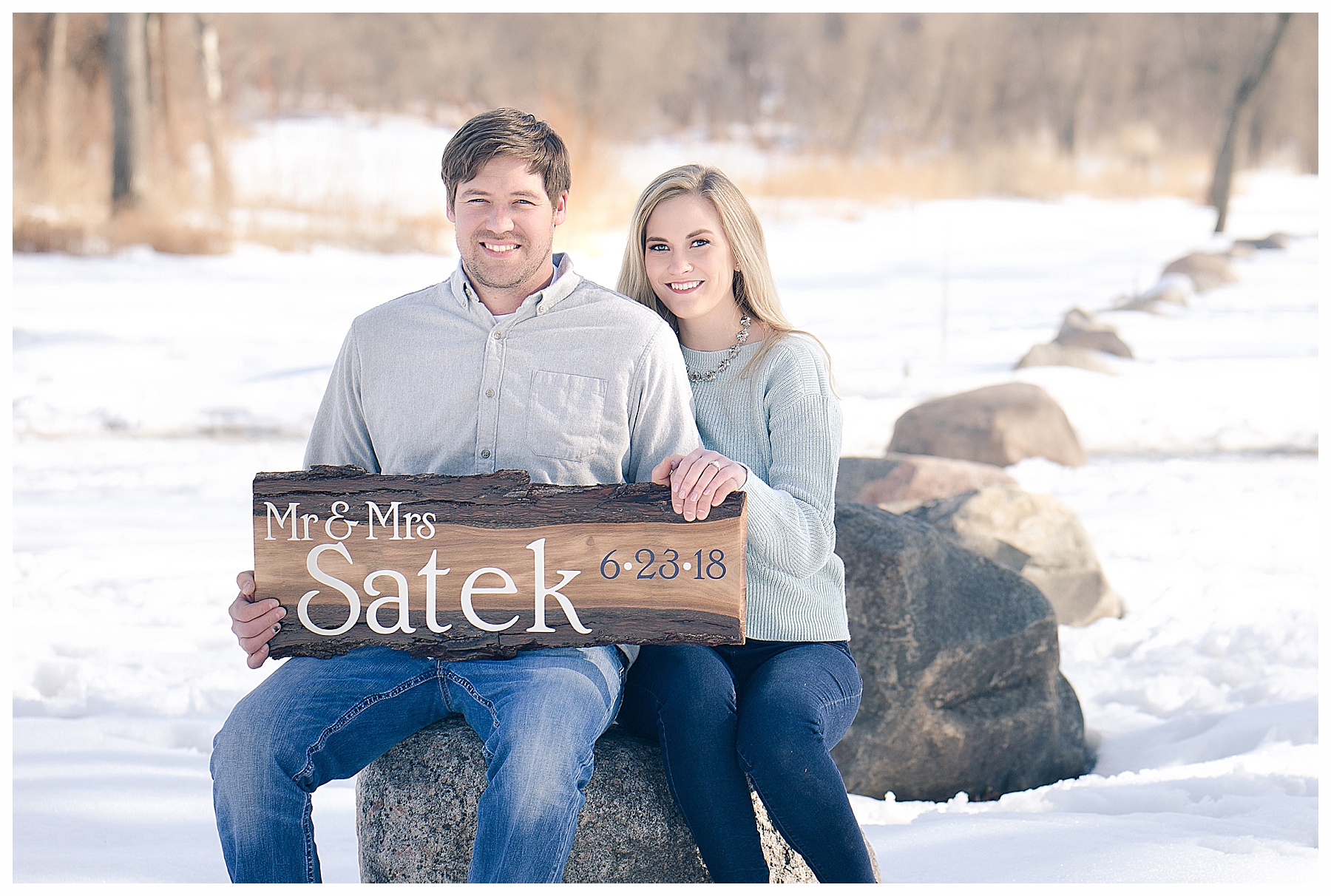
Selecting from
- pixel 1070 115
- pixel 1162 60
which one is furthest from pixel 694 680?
pixel 1162 60

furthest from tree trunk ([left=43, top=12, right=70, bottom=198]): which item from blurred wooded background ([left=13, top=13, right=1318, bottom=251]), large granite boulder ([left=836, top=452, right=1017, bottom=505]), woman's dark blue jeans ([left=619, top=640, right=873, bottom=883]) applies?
woman's dark blue jeans ([left=619, top=640, right=873, bottom=883])

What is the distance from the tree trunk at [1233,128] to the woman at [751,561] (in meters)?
11.8

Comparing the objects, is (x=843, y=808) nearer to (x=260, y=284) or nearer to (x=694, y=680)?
(x=694, y=680)

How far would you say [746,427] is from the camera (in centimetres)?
256

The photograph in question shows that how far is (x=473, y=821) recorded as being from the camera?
2174 mm

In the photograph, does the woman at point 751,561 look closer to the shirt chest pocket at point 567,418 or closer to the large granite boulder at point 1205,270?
the shirt chest pocket at point 567,418

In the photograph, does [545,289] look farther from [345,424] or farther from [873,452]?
[873,452]

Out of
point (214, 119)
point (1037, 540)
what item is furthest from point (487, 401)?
point (214, 119)

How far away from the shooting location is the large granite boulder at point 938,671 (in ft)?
10.8

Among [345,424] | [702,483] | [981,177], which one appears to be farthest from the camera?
[981,177]

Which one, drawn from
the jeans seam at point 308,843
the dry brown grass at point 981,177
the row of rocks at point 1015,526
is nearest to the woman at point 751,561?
the jeans seam at point 308,843

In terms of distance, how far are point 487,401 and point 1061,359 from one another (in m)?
6.99

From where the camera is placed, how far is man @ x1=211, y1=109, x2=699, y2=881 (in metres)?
2.21

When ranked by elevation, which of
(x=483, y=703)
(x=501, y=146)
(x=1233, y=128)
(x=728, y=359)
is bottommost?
(x=483, y=703)
